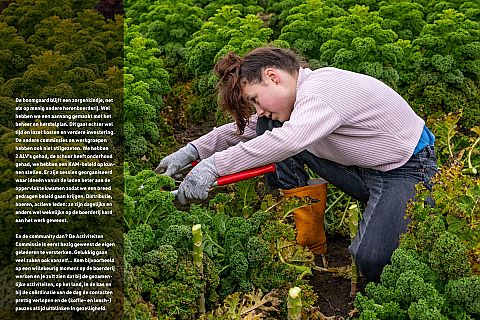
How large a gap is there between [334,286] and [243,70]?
1.53m

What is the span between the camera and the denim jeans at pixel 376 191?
4.48 metres

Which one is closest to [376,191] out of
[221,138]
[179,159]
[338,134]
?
[338,134]

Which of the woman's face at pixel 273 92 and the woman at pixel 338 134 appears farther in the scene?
the woman's face at pixel 273 92

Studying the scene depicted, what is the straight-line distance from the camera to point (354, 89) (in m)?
4.41

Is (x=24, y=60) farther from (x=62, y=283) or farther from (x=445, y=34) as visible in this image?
(x=445, y=34)

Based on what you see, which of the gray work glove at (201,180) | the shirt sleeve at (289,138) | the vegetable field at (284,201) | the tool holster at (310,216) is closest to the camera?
the vegetable field at (284,201)

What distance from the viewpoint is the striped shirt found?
420cm

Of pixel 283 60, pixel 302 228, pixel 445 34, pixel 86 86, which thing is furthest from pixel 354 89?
pixel 445 34

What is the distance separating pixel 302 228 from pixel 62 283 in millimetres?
1841

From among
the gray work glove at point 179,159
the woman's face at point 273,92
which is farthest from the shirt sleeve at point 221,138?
the woman's face at point 273,92

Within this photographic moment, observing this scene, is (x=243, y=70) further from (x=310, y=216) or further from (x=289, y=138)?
(x=310, y=216)

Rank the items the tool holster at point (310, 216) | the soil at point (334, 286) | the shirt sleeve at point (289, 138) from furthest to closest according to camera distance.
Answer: the tool holster at point (310, 216)
the soil at point (334, 286)
the shirt sleeve at point (289, 138)

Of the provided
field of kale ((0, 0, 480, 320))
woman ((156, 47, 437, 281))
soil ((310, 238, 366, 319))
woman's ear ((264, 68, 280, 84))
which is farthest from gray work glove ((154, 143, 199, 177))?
soil ((310, 238, 366, 319))

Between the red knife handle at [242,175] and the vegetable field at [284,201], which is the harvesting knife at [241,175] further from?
the vegetable field at [284,201]
